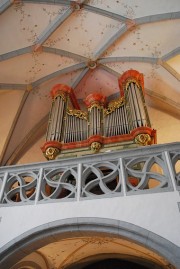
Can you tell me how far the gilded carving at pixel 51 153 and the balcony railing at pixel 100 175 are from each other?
1.62m

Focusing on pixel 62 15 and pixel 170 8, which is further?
pixel 62 15

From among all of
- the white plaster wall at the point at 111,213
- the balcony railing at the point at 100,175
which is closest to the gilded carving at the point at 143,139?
the balcony railing at the point at 100,175

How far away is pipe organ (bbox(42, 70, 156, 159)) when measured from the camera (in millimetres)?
6711

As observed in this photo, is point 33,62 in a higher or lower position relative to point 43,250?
higher

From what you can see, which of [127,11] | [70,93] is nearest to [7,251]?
[70,93]

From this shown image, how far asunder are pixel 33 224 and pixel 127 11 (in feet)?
20.9

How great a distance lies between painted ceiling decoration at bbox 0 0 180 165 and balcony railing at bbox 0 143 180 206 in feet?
15.4

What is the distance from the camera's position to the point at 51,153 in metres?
6.72

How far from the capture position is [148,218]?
12.5 ft

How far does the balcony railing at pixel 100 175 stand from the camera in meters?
4.25

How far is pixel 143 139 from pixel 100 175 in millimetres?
2154

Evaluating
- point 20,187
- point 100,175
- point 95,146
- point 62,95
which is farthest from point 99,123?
point 20,187

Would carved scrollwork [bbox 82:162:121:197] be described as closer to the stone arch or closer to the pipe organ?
the stone arch

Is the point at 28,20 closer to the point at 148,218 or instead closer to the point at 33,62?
the point at 33,62
